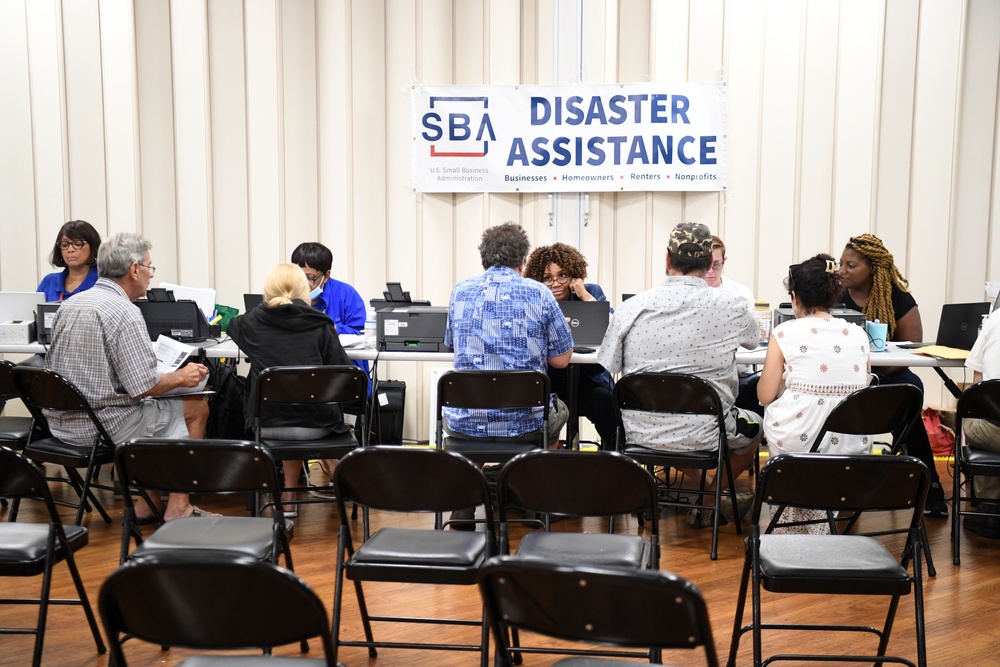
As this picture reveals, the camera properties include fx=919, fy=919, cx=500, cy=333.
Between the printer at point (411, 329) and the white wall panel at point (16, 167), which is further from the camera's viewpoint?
the white wall panel at point (16, 167)

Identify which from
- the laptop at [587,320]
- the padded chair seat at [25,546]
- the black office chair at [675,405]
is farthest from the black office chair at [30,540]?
the laptop at [587,320]

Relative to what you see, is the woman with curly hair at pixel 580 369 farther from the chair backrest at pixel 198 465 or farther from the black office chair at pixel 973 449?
the chair backrest at pixel 198 465

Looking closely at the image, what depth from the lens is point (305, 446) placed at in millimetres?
3857

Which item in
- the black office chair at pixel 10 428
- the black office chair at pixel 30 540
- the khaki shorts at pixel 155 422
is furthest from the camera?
the black office chair at pixel 10 428

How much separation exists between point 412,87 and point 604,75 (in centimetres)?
129

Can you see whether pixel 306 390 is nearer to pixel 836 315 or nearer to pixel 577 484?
pixel 577 484

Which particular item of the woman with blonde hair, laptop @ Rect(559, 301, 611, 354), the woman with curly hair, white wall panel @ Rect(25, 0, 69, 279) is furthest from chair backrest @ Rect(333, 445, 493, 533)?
white wall panel @ Rect(25, 0, 69, 279)

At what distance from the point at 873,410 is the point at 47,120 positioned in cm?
553

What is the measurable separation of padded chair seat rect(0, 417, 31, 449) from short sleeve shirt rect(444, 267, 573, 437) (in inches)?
77.2

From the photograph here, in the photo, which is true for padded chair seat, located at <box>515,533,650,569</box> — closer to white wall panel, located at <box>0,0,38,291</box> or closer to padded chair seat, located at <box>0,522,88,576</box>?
padded chair seat, located at <box>0,522,88,576</box>

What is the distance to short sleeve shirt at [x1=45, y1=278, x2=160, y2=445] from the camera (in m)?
3.66

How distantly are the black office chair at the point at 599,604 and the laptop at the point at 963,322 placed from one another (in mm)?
3338

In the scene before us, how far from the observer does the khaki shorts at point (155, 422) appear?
3877mm

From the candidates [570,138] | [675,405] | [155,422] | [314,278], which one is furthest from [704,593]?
[570,138]
